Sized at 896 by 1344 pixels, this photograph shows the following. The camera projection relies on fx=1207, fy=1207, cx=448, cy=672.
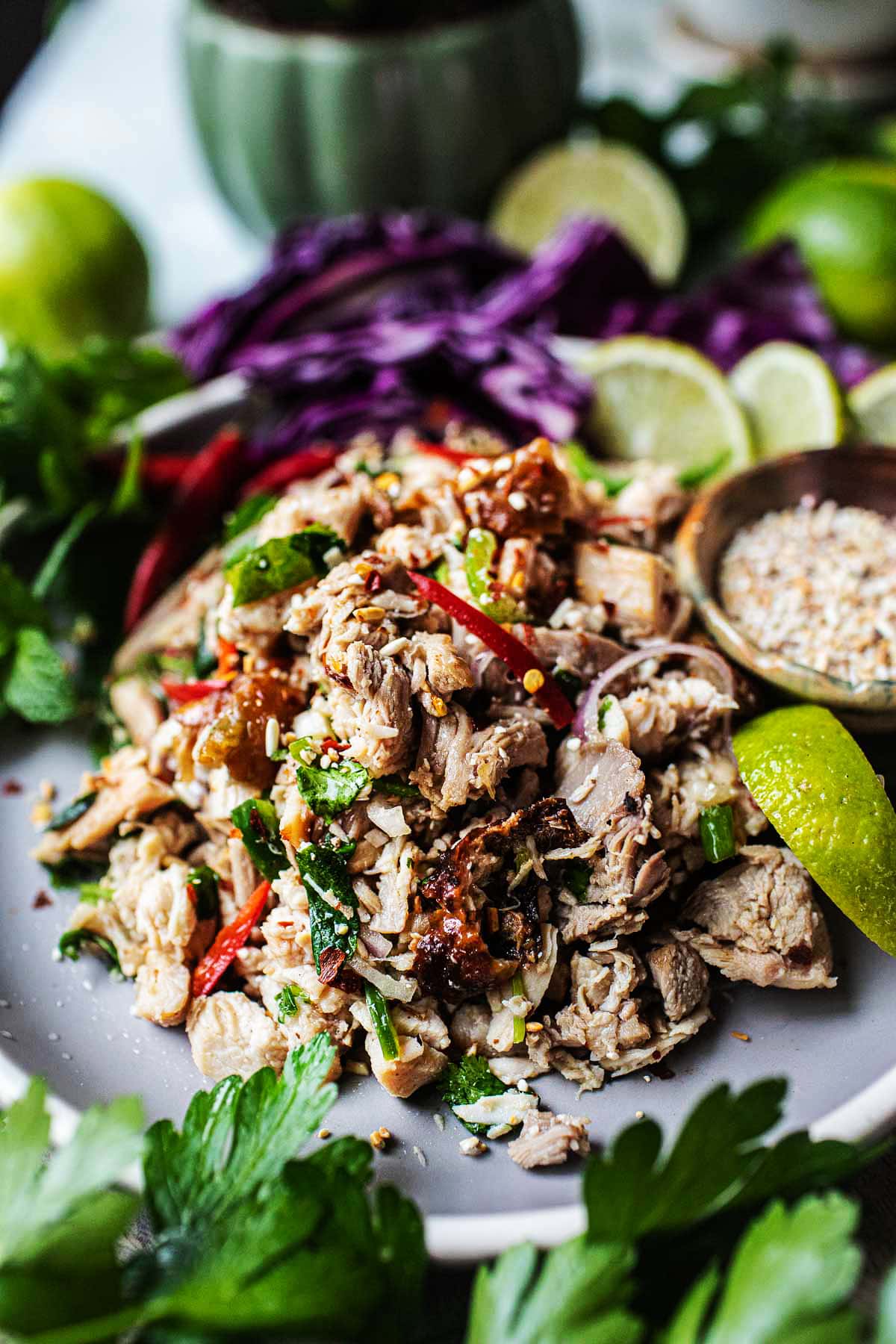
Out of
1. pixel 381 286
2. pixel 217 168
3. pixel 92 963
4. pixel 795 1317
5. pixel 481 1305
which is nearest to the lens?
pixel 795 1317

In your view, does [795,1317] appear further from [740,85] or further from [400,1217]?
[740,85]

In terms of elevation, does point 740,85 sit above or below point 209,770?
below

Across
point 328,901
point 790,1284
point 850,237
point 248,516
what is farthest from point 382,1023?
point 850,237

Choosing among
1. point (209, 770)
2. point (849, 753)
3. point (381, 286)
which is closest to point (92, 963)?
point (209, 770)

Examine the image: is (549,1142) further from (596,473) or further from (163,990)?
(596,473)

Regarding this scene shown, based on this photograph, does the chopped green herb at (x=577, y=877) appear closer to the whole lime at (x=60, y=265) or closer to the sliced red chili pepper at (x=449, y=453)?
the sliced red chili pepper at (x=449, y=453)

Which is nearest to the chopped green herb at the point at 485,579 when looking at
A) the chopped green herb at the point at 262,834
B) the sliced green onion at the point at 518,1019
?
the chopped green herb at the point at 262,834

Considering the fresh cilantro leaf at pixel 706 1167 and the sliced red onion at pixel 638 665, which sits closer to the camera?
the fresh cilantro leaf at pixel 706 1167

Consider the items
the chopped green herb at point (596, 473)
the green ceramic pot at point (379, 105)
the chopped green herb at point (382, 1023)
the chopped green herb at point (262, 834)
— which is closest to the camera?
the chopped green herb at point (382, 1023)
